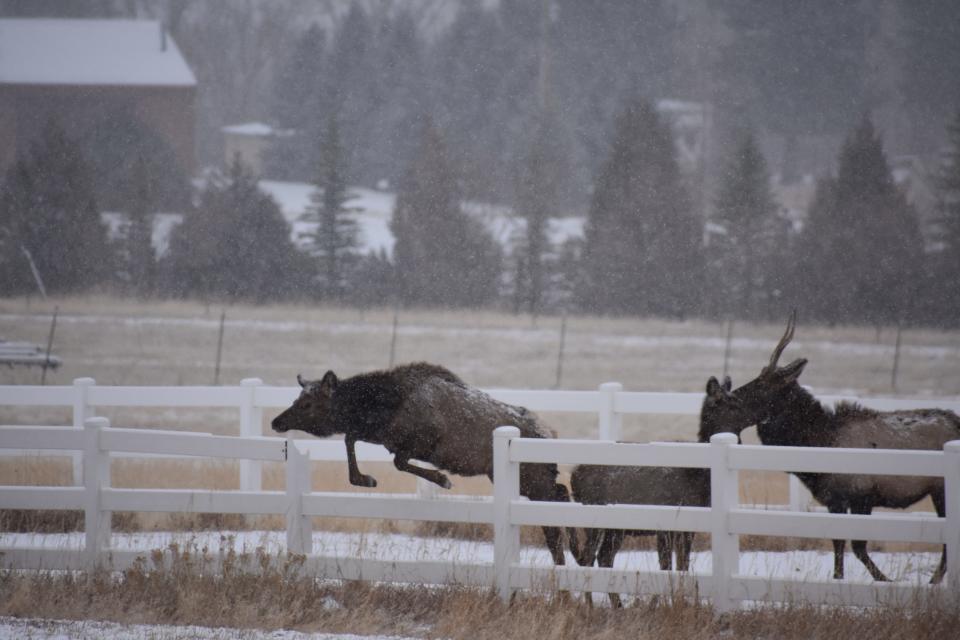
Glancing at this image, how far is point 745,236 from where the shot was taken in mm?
57406

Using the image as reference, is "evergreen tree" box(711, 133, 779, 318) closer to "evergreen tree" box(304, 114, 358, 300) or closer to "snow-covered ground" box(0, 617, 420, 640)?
"evergreen tree" box(304, 114, 358, 300)

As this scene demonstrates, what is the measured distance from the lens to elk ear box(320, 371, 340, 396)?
9906 mm

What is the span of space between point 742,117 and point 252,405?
67.4 metres

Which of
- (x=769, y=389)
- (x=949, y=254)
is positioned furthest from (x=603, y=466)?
(x=949, y=254)

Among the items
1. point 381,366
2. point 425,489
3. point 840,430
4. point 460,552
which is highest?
point 840,430

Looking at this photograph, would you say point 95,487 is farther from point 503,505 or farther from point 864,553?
point 864,553

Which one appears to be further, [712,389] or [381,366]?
[381,366]

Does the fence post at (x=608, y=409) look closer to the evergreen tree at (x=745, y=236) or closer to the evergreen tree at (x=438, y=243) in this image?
the evergreen tree at (x=745, y=236)

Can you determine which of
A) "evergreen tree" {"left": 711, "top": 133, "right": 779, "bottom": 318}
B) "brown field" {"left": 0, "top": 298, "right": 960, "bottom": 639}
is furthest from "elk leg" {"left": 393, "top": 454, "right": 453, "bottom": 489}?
"evergreen tree" {"left": 711, "top": 133, "right": 779, "bottom": 318}

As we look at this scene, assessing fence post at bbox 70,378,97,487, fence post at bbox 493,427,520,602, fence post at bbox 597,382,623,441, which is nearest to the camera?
fence post at bbox 493,427,520,602

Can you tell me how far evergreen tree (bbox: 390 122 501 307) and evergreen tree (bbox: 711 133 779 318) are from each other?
1036 cm

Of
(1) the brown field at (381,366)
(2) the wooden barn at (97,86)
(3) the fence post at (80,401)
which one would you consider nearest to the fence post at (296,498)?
(1) the brown field at (381,366)

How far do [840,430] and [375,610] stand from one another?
4.38 meters

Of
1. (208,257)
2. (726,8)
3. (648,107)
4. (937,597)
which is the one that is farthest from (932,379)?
(726,8)
